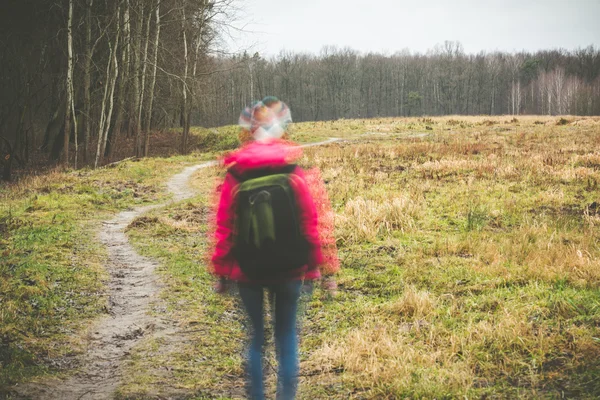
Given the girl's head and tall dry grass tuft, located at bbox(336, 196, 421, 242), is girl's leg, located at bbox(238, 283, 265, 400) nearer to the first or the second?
the girl's head

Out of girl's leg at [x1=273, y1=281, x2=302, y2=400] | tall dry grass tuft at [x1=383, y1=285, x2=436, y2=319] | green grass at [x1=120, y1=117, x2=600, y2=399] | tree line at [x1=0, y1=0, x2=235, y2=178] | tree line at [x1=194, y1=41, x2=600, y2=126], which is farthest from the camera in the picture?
tree line at [x1=194, y1=41, x2=600, y2=126]

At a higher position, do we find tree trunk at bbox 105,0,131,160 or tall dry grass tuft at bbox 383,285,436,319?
tree trunk at bbox 105,0,131,160

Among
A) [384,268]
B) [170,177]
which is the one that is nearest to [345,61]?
[170,177]

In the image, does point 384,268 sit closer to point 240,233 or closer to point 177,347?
point 177,347

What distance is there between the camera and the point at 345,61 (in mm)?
102438

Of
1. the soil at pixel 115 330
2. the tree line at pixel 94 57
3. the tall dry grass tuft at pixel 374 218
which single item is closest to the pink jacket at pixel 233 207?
the soil at pixel 115 330

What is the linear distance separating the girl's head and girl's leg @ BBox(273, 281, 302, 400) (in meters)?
1.05

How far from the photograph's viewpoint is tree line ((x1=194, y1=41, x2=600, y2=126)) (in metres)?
89.5

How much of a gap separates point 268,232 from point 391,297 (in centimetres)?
330

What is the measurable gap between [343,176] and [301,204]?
38.0 ft

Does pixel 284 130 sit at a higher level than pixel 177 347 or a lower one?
higher

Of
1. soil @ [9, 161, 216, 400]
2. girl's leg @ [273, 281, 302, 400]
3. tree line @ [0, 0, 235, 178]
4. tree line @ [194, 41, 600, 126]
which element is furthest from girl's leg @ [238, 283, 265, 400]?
tree line @ [194, 41, 600, 126]

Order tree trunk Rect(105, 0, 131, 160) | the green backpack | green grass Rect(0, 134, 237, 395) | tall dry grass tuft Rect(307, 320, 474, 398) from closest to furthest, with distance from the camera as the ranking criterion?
the green backpack, tall dry grass tuft Rect(307, 320, 474, 398), green grass Rect(0, 134, 237, 395), tree trunk Rect(105, 0, 131, 160)

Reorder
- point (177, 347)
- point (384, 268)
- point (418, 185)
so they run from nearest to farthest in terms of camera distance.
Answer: point (177, 347)
point (384, 268)
point (418, 185)
